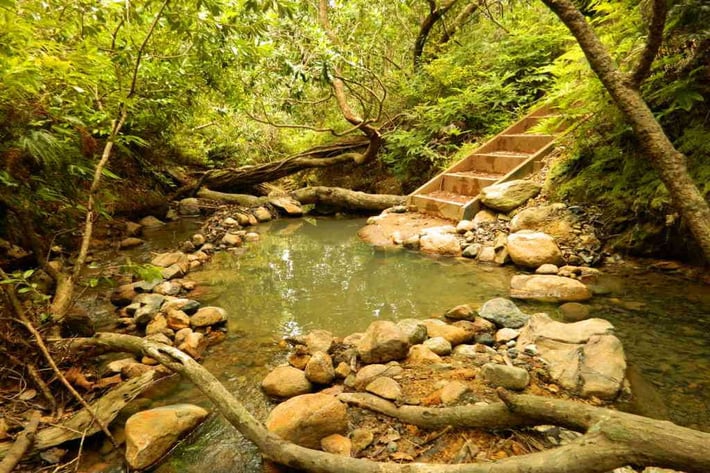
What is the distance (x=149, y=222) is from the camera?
7211 millimetres

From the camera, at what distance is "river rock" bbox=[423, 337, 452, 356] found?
247 centimetres

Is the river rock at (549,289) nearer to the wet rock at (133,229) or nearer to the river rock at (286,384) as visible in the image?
the river rock at (286,384)

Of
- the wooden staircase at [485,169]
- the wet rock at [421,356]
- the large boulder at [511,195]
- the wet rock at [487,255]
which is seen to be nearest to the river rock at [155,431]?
the wet rock at [421,356]

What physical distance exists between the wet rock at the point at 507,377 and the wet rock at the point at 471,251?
2.84m

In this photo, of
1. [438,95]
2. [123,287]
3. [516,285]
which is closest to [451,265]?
[516,285]

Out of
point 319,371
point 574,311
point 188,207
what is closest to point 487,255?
point 574,311

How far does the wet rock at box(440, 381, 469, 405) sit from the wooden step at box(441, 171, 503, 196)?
188 inches

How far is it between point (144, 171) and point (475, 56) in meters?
8.20

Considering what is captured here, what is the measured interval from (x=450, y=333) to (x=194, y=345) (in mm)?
2018

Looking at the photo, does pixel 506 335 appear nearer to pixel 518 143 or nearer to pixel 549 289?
pixel 549 289

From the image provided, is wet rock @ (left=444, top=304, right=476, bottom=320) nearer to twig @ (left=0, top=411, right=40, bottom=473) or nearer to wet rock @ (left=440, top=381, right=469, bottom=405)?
wet rock @ (left=440, top=381, right=469, bottom=405)

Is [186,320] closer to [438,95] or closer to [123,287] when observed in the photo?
[123,287]

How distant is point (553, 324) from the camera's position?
8.24ft

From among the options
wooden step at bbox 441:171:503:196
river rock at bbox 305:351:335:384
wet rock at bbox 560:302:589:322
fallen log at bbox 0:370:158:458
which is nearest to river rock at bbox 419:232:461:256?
wooden step at bbox 441:171:503:196
